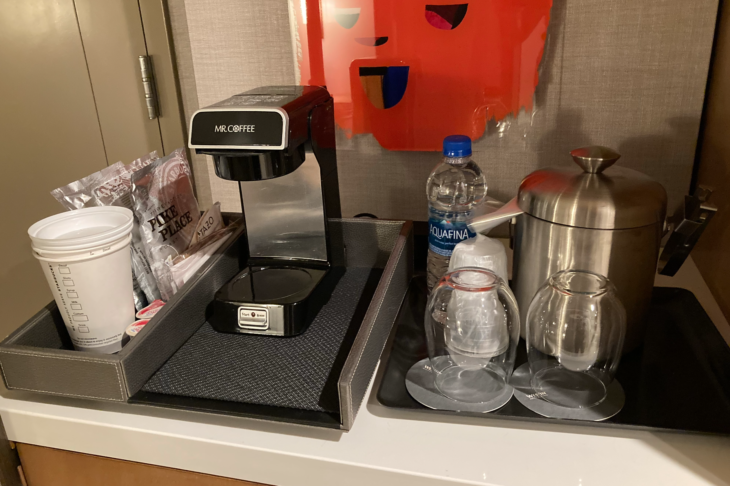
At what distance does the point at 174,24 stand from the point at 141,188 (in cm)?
49

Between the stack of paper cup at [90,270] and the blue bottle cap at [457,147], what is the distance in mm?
432

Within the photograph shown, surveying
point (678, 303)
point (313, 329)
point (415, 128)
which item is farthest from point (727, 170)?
point (313, 329)

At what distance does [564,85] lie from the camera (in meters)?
0.94

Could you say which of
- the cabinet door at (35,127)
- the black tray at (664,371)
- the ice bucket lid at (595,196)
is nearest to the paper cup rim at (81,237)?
the black tray at (664,371)

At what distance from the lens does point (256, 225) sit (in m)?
0.86

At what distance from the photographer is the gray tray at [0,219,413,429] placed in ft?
2.04

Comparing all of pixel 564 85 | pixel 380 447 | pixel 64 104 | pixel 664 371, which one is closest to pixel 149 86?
pixel 64 104

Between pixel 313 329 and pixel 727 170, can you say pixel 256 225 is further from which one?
pixel 727 170

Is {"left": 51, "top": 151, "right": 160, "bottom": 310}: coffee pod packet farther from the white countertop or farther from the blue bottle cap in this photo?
the blue bottle cap

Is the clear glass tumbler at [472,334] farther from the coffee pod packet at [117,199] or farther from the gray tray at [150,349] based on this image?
the coffee pod packet at [117,199]

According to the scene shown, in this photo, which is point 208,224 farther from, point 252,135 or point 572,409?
point 572,409

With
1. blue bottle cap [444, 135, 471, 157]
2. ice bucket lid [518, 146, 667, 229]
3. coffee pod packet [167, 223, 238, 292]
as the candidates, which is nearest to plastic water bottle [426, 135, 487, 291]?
blue bottle cap [444, 135, 471, 157]

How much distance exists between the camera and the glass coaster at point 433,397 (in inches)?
24.3

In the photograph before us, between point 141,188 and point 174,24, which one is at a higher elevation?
point 174,24
